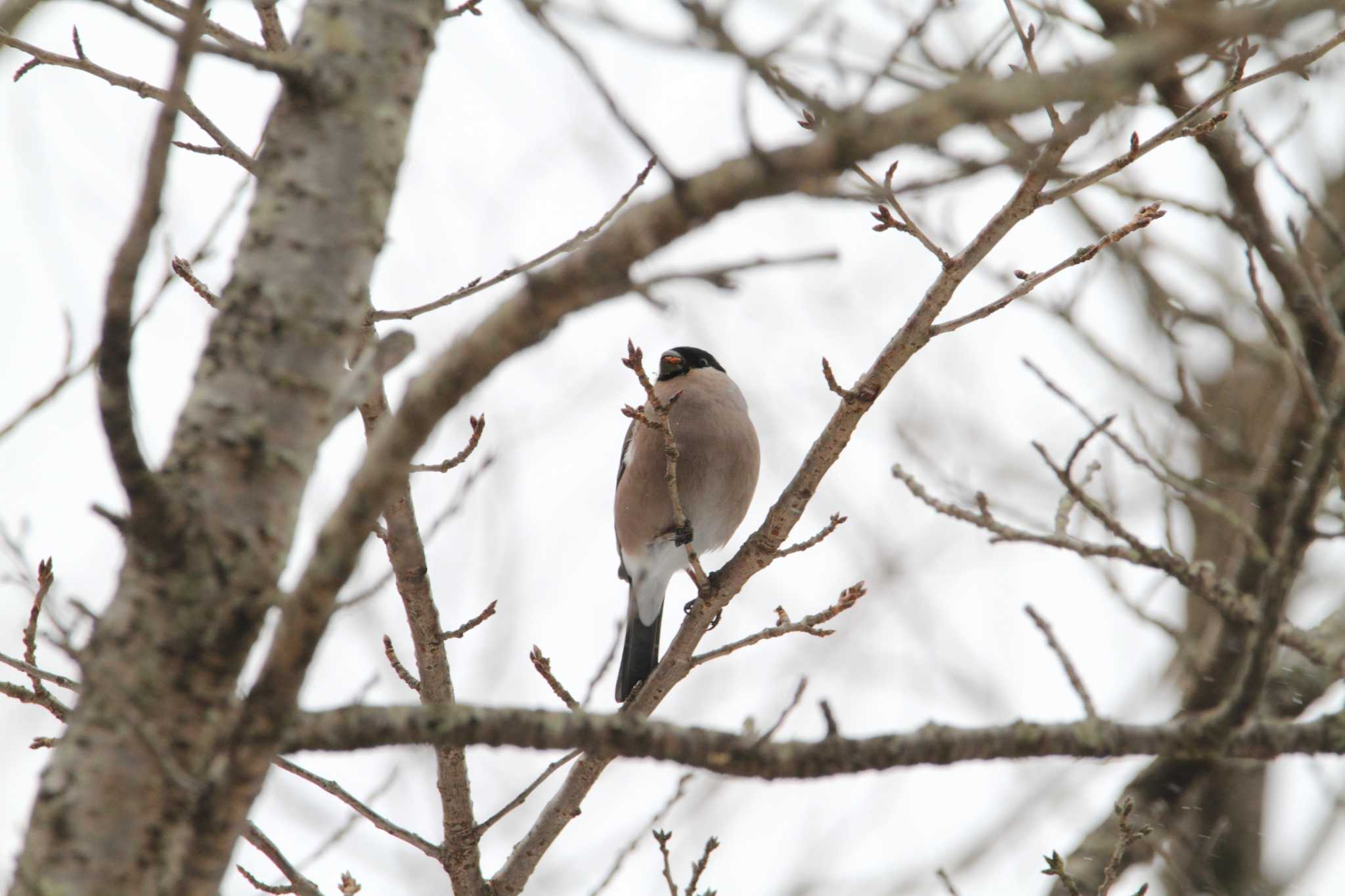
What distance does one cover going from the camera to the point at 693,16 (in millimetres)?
1294

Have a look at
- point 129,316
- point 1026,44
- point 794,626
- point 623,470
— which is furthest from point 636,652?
point 129,316

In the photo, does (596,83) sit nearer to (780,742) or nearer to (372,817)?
(780,742)

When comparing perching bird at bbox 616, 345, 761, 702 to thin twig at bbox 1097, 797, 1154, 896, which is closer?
thin twig at bbox 1097, 797, 1154, 896

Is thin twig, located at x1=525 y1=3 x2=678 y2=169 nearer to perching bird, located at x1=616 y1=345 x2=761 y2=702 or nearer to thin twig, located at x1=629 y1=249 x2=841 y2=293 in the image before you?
thin twig, located at x1=629 y1=249 x2=841 y2=293

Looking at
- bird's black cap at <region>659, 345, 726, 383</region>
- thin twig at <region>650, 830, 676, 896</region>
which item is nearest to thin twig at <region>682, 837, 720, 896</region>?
thin twig at <region>650, 830, 676, 896</region>

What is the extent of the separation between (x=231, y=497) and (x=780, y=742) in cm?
68

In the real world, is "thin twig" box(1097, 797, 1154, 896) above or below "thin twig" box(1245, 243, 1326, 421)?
below

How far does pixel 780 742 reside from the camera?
1.41 meters

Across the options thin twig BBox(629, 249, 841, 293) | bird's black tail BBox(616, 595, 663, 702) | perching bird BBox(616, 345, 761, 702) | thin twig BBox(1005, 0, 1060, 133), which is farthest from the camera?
bird's black tail BBox(616, 595, 663, 702)

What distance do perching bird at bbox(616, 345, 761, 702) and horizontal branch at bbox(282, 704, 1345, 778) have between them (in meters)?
3.21

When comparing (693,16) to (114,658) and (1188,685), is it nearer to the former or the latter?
(114,658)

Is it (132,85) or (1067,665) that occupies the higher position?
(132,85)

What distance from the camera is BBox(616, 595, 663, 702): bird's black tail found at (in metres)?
5.16

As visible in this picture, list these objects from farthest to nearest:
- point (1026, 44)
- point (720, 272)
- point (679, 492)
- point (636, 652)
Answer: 1. point (636, 652)
2. point (679, 492)
3. point (1026, 44)
4. point (720, 272)
